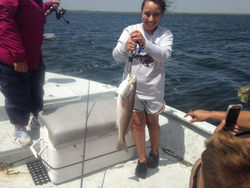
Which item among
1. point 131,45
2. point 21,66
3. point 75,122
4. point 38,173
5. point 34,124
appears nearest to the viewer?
point 131,45

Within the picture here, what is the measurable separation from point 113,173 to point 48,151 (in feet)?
2.79

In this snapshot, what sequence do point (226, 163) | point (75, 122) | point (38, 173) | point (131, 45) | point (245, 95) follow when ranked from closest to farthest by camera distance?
point (226, 163), point (245, 95), point (131, 45), point (75, 122), point (38, 173)

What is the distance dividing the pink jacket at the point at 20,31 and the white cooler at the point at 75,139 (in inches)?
27.2

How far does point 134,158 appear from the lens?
9.57 feet

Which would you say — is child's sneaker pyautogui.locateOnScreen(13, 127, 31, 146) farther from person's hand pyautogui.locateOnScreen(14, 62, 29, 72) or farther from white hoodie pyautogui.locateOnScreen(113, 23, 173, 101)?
white hoodie pyautogui.locateOnScreen(113, 23, 173, 101)

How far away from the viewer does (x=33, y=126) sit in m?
3.10

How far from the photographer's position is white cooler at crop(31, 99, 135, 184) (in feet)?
7.06

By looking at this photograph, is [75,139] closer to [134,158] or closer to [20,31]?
[134,158]

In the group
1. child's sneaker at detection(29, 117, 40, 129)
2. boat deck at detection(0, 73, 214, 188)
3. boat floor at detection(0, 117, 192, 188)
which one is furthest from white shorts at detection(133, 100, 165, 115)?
child's sneaker at detection(29, 117, 40, 129)

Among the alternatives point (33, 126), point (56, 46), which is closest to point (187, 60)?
point (56, 46)

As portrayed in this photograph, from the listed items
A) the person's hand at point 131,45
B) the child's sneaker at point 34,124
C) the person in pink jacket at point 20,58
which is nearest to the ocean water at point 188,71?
the child's sneaker at point 34,124

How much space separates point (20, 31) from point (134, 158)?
2113mm

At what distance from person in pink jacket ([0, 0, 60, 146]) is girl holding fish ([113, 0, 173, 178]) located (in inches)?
40.0

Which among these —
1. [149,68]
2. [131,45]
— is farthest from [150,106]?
[131,45]
